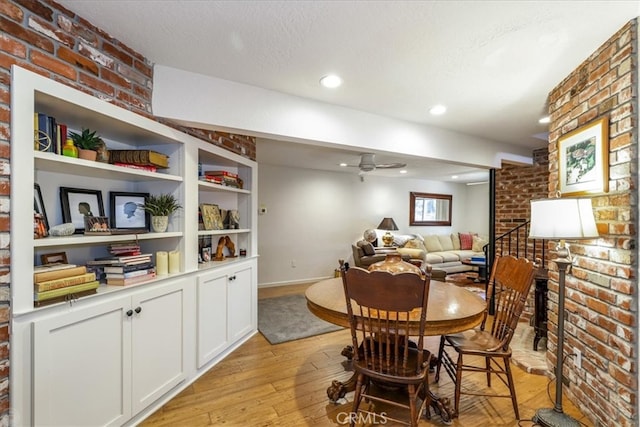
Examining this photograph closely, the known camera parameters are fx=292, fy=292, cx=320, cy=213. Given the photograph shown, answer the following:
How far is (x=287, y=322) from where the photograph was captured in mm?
3449

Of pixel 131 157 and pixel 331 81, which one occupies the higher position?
pixel 331 81

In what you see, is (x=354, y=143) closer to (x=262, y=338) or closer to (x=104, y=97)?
(x=104, y=97)

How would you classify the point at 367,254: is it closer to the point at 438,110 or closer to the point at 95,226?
the point at 438,110

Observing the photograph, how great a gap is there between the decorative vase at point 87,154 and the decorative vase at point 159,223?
512 millimetres

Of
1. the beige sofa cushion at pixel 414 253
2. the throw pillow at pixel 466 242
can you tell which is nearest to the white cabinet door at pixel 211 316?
the beige sofa cushion at pixel 414 253

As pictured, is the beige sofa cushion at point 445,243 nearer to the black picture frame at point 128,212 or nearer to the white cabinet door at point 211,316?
the white cabinet door at point 211,316

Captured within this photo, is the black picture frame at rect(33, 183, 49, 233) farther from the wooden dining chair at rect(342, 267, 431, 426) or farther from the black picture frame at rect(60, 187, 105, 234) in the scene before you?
the wooden dining chair at rect(342, 267, 431, 426)

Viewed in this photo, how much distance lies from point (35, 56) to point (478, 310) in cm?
254

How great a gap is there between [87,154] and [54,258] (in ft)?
1.95

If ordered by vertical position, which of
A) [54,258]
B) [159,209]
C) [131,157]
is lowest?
[54,258]

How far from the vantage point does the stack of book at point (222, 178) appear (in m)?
2.55

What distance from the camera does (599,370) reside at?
5.60 feet

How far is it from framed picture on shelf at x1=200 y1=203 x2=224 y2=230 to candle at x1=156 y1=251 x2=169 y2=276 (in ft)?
1.72

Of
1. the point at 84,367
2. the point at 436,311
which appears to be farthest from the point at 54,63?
the point at 436,311
